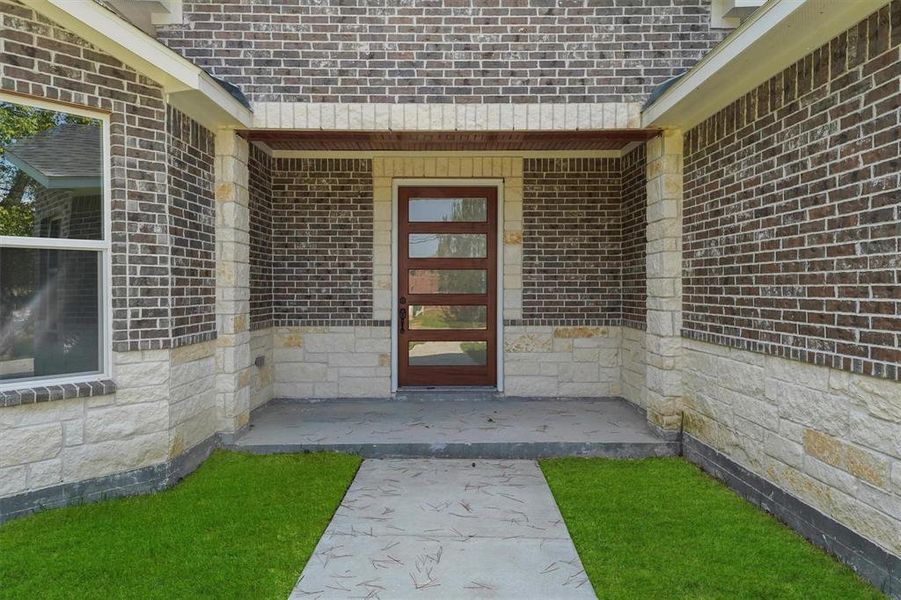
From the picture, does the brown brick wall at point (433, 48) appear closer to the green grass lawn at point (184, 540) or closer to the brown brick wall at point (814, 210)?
the brown brick wall at point (814, 210)

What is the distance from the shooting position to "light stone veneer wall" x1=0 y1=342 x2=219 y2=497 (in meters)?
3.38

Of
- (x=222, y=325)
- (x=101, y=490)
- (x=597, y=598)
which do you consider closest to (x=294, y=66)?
(x=222, y=325)

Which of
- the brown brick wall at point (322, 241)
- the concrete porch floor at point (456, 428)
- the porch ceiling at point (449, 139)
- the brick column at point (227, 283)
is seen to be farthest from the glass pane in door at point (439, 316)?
the brick column at point (227, 283)

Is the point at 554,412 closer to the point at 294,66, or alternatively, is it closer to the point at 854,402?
the point at 854,402

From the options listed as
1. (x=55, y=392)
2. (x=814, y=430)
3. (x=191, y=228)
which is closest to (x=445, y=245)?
(x=191, y=228)

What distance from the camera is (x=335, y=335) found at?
244 inches

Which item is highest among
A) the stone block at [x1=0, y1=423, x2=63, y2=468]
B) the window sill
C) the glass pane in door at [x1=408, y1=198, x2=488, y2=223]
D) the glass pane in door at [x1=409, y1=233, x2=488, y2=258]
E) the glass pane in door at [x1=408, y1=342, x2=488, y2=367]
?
the glass pane in door at [x1=408, y1=198, x2=488, y2=223]

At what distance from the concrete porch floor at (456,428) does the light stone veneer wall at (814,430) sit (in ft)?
2.71

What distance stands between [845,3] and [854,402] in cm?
201

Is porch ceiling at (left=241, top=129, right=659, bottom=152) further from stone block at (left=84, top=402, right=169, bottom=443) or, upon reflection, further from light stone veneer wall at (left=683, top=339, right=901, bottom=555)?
stone block at (left=84, top=402, right=169, bottom=443)

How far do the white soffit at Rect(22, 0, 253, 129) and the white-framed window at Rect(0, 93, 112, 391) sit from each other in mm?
461

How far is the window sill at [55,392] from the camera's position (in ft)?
10.9

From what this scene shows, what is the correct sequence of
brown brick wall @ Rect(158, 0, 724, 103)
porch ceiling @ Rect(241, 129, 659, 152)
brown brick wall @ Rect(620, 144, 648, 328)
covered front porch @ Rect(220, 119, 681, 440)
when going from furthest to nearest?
covered front porch @ Rect(220, 119, 681, 440) → brown brick wall @ Rect(620, 144, 648, 328) → porch ceiling @ Rect(241, 129, 659, 152) → brown brick wall @ Rect(158, 0, 724, 103)

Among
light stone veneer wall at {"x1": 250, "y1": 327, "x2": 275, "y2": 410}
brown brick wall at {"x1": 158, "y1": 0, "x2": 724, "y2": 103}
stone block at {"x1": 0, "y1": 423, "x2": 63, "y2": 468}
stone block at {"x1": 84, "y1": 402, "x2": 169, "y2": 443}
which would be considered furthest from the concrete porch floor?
brown brick wall at {"x1": 158, "y1": 0, "x2": 724, "y2": 103}
